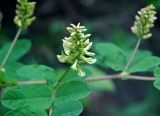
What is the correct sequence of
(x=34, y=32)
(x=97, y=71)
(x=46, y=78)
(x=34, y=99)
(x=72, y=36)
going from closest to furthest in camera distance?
(x=72, y=36)
(x=34, y=99)
(x=46, y=78)
(x=97, y=71)
(x=34, y=32)

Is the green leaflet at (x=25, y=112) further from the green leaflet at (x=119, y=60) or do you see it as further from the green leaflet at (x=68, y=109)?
the green leaflet at (x=119, y=60)

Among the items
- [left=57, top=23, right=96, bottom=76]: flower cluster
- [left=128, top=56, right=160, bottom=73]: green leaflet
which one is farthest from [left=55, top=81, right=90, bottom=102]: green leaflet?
[left=128, top=56, right=160, bottom=73]: green leaflet

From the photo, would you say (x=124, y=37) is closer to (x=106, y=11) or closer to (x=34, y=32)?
(x=106, y=11)

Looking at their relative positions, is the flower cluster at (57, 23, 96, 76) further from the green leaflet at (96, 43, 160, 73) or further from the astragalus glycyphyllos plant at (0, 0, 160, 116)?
the green leaflet at (96, 43, 160, 73)

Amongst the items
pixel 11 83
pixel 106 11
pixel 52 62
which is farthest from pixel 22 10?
pixel 106 11

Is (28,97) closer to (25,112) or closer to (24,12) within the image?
(25,112)
